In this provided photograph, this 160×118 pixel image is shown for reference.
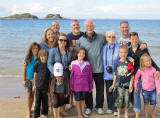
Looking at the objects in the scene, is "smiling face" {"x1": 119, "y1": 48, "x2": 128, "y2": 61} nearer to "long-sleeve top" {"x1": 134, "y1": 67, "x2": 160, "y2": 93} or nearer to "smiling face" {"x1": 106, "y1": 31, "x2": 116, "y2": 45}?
"smiling face" {"x1": 106, "y1": 31, "x2": 116, "y2": 45}

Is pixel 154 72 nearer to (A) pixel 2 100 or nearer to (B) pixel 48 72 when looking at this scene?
(B) pixel 48 72

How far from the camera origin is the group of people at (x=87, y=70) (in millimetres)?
4738

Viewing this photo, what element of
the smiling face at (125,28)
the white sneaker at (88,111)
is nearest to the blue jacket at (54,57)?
the white sneaker at (88,111)

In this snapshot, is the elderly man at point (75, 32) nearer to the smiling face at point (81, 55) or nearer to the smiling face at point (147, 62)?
the smiling face at point (81, 55)

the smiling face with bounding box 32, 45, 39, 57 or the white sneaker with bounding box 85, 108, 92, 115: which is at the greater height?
the smiling face with bounding box 32, 45, 39, 57

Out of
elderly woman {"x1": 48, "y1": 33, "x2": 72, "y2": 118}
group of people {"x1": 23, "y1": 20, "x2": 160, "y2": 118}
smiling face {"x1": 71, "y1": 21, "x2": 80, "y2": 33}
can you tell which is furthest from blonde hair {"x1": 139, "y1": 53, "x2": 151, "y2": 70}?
smiling face {"x1": 71, "y1": 21, "x2": 80, "y2": 33}

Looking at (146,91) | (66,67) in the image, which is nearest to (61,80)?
(66,67)

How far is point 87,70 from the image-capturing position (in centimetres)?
496

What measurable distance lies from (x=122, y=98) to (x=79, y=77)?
3.54 feet

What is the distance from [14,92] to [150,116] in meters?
4.62

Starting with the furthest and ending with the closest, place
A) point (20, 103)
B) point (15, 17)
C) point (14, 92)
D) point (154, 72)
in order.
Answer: point (15, 17) → point (14, 92) → point (20, 103) → point (154, 72)

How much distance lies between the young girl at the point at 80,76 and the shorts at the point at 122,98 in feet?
2.22

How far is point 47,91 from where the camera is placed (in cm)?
488

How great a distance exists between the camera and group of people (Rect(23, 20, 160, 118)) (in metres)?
4.74
